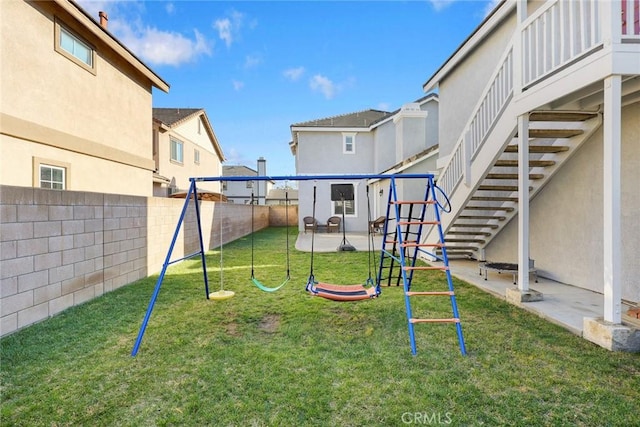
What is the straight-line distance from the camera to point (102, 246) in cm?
511

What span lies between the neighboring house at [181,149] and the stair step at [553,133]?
431 inches

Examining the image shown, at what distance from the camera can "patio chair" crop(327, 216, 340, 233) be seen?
1570 cm

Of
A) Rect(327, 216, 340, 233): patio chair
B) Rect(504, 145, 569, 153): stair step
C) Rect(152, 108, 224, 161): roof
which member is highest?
Rect(152, 108, 224, 161): roof

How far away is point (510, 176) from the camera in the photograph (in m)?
5.47

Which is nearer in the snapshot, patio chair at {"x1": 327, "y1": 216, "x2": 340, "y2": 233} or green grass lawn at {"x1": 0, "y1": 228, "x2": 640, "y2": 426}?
green grass lawn at {"x1": 0, "y1": 228, "x2": 640, "y2": 426}

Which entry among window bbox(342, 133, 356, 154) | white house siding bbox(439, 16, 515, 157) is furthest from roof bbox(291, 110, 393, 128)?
white house siding bbox(439, 16, 515, 157)

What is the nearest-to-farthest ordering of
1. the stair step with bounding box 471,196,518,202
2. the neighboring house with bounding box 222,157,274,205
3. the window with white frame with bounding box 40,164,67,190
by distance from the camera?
the stair step with bounding box 471,196,518,202 → the window with white frame with bounding box 40,164,67,190 → the neighboring house with bounding box 222,157,274,205

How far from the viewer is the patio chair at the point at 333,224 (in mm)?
15703

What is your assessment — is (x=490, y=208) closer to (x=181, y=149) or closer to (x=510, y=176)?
(x=510, y=176)

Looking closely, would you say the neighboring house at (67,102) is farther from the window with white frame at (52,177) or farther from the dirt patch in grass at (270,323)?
the dirt patch in grass at (270,323)

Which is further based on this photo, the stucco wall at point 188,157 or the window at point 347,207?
the window at point 347,207

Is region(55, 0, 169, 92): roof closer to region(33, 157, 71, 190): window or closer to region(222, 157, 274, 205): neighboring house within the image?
region(33, 157, 71, 190): window

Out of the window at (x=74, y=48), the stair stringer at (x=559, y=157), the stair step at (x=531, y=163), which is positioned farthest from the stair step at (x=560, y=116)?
the window at (x=74, y=48)

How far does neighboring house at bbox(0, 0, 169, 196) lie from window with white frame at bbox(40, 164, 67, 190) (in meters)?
0.02
